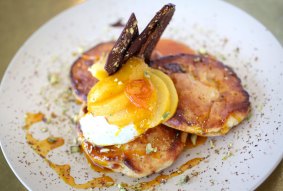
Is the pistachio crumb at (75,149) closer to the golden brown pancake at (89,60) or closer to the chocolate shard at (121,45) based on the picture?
the golden brown pancake at (89,60)

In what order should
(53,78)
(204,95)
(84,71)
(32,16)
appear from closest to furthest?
(204,95) → (84,71) → (53,78) → (32,16)

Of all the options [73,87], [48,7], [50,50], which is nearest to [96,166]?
[73,87]

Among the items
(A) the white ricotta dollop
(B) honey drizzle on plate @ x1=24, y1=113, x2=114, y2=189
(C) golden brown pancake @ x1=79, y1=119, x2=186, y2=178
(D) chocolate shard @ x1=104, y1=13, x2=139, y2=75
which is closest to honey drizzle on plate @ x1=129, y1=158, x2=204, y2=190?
(C) golden brown pancake @ x1=79, y1=119, x2=186, y2=178

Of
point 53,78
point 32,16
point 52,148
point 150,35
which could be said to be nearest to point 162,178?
point 52,148

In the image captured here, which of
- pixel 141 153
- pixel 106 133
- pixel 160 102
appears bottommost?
pixel 141 153

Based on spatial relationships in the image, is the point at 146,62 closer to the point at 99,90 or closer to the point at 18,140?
the point at 99,90

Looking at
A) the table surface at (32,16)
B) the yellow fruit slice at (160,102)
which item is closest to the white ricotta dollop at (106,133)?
the yellow fruit slice at (160,102)

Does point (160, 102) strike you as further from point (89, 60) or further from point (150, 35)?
point (89, 60)
